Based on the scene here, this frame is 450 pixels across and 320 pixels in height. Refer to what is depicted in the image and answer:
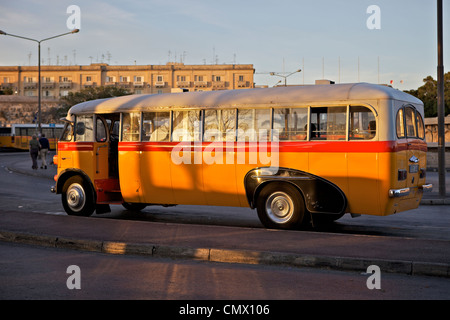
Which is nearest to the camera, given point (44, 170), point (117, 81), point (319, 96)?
point (319, 96)

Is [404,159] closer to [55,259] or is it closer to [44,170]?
[55,259]

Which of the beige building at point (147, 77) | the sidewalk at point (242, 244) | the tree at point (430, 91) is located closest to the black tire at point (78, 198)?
the sidewalk at point (242, 244)

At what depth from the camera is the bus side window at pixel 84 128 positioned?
14047mm

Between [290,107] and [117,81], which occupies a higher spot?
[117,81]

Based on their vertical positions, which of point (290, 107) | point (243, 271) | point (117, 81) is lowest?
point (243, 271)

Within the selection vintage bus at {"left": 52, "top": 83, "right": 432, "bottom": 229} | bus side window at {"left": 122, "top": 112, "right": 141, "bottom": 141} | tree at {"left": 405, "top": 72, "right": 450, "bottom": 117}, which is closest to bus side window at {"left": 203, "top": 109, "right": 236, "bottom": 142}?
vintage bus at {"left": 52, "top": 83, "right": 432, "bottom": 229}

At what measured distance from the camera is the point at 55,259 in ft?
28.7

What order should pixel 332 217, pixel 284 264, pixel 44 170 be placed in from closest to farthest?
pixel 284 264 → pixel 332 217 → pixel 44 170

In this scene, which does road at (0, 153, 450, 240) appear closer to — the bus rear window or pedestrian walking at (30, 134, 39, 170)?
the bus rear window

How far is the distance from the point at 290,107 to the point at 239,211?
494 centimetres

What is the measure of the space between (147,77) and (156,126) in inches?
5420

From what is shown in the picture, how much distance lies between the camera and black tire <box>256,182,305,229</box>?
11203mm

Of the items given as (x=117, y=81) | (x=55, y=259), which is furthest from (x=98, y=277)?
(x=117, y=81)

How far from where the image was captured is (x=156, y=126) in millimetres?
12922
